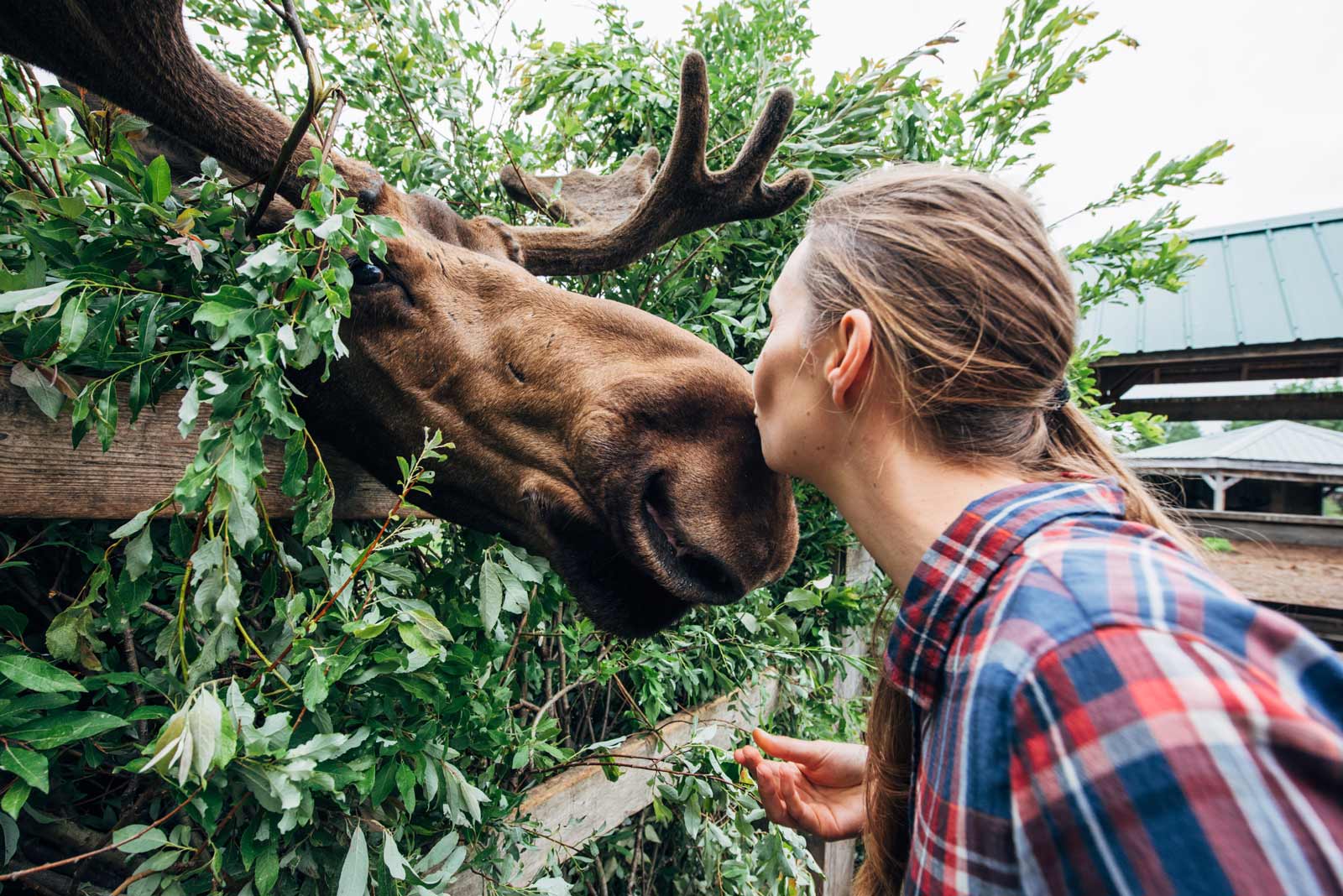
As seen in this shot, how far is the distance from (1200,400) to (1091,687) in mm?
11036

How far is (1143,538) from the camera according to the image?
2.44ft

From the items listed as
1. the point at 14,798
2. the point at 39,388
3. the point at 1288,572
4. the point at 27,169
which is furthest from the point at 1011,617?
the point at 1288,572

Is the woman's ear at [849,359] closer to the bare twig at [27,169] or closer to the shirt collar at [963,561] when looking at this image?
the shirt collar at [963,561]

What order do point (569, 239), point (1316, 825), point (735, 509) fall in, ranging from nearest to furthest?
point (1316, 825) < point (735, 509) < point (569, 239)

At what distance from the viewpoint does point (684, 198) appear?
6.95 feet

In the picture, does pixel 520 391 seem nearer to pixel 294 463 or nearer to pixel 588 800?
pixel 294 463

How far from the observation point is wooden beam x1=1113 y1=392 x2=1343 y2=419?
308 inches

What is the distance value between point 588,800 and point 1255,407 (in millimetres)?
10627

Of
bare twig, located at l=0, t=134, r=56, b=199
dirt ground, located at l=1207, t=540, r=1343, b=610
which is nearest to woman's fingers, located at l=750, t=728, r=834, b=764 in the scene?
bare twig, located at l=0, t=134, r=56, b=199

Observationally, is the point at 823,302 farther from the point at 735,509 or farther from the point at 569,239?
the point at 569,239

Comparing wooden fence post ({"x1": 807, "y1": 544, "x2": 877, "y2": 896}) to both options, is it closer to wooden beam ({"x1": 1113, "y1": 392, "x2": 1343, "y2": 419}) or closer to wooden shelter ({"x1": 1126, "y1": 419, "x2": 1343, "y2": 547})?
wooden shelter ({"x1": 1126, "y1": 419, "x2": 1343, "y2": 547})

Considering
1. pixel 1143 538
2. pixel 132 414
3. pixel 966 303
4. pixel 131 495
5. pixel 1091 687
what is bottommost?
A: pixel 131 495

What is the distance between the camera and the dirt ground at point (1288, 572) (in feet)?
21.2

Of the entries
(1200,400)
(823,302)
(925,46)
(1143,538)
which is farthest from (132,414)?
(1200,400)
